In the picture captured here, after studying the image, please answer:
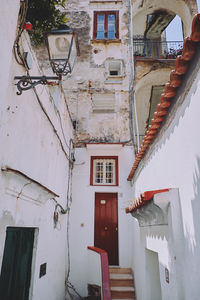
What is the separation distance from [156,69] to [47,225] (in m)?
8.55

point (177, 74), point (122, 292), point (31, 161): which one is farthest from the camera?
point (122, 292)

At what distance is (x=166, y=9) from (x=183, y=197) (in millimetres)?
12421

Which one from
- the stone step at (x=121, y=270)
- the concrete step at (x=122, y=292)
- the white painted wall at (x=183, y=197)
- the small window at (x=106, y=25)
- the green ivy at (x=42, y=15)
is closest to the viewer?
the white painted wall at (x=183, y=197)

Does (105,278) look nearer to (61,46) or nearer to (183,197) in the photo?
(183,197)

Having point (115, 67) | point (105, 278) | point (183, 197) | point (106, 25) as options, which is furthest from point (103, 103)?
point (183, 197)

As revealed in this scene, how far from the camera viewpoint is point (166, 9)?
40.0 feet

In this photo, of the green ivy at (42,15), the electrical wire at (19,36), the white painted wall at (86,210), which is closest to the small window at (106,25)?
the white painted wall at (86,210)

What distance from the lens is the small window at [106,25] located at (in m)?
11.7

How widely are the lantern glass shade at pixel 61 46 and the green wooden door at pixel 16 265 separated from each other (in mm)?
3111

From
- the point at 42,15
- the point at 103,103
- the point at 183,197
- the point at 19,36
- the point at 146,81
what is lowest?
the point at 183,197

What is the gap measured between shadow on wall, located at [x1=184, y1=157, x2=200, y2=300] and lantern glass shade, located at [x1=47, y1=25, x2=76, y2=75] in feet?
8.70

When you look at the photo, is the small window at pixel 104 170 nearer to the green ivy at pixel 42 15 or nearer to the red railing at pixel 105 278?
the red railing at pixel 105 278

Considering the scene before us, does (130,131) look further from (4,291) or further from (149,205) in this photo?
(4,291)

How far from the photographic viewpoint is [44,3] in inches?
198
